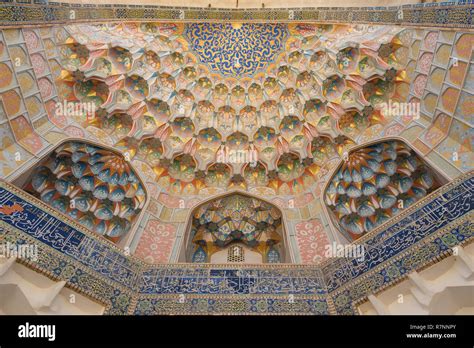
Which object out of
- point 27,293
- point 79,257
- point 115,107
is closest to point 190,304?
point 79,257

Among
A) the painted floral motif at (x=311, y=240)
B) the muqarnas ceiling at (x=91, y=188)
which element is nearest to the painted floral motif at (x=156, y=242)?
the muqarnas ceiling at (x=91, y=188)

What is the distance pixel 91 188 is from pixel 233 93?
5862 mm

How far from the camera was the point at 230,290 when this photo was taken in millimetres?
6379

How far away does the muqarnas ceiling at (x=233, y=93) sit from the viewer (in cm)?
940

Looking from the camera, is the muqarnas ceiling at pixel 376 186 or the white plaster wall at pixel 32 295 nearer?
the white plaster wall at pixel 32 295

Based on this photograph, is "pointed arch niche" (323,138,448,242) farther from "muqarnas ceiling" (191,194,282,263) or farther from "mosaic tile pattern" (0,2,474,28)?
"mosaic tile pattern" (0,2,474,28)

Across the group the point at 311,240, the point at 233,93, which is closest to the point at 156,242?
the point at 311,240

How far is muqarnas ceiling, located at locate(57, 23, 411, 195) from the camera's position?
940 centimetres

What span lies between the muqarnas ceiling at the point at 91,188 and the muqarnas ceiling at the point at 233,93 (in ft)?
2.16

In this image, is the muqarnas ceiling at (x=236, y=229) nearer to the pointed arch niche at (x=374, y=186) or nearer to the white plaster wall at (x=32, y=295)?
the pointed arch niche at (x=374, y=186)

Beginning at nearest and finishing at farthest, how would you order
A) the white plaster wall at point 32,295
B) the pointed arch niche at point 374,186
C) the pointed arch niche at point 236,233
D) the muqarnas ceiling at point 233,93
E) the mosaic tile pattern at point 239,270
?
the white plaster wall at point 32,295
the mosaic tile pattern at point 239,270
the pointed arch niche at point 374,186
the muqarnas ceiling at point 233,93
the pointed arch niche at point 236,233

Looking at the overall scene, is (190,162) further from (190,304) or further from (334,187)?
(190,304)

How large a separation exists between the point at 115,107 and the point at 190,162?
2.80m

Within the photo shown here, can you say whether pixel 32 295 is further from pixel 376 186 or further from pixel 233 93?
pixel 233 93
